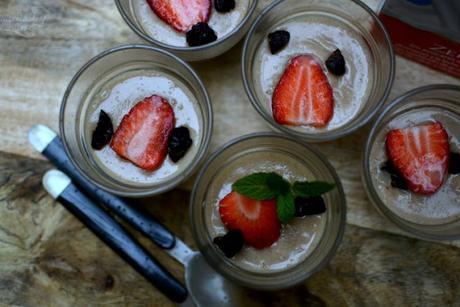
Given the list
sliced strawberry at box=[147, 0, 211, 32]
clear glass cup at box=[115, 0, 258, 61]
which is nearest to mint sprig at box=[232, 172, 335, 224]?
clear glass cup at box=[115, 0, 258, 61]

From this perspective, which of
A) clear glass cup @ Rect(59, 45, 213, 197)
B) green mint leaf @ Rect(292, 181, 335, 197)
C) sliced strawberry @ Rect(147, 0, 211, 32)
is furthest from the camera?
sliced strawberry @ Rect(147, 0, 211, 32)

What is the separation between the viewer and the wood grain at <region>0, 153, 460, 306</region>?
1.77 metres

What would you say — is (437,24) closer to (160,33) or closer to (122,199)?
(160,33)

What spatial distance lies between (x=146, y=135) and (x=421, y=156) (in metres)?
0.79

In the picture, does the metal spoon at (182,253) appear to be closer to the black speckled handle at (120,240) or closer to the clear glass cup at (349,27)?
the black speckled handle at (120,240)

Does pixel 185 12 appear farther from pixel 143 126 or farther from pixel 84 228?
pixel 84 228

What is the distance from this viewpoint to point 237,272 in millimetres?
1702

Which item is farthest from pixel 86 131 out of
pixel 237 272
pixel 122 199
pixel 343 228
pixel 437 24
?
pixel 437 24

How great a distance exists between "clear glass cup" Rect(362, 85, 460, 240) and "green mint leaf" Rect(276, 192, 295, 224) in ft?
0.73

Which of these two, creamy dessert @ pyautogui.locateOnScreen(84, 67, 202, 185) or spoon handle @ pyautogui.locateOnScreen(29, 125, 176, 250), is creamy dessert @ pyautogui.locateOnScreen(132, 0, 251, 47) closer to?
creamy dessert @ pyautogui.locateOnScreen(84, 67, 202, 185)

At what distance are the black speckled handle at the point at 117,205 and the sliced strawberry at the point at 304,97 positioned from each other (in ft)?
1.54

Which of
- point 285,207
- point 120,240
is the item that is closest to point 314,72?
point 285,207

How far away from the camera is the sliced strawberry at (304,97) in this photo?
70.7 inches

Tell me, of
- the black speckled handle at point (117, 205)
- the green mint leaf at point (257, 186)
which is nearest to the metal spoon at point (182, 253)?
the black speckled handle at point (117, 205)
